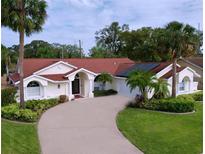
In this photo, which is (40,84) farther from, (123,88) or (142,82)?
(142,82)

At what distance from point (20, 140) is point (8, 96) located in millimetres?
10023

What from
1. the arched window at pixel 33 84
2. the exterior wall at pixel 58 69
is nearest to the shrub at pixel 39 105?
the arched window at pixel 33 84

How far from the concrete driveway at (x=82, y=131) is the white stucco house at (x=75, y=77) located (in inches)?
145

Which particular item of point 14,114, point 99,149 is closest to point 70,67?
point 14,114

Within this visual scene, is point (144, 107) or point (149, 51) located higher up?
point (149, 51)

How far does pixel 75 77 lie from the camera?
1125 inches

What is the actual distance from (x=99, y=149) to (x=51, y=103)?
39.2 feet

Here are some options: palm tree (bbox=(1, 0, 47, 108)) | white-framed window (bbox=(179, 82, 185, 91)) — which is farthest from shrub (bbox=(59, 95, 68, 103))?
white-framed window (bbox=(179, 82, 185, 91))

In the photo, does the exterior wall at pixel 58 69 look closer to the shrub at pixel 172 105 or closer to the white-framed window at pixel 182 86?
the shrub at pixel 172 105

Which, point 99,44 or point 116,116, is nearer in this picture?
point 116,116

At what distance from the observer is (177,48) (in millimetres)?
22531

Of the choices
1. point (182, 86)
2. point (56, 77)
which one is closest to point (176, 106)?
point (182, 86)

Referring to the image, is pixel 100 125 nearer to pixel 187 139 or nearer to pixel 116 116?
pixel 116 116

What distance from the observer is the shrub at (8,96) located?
68.6ft
